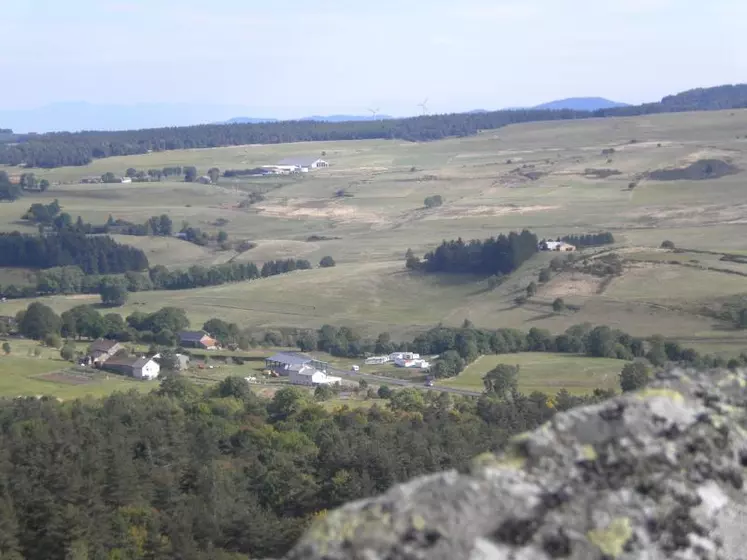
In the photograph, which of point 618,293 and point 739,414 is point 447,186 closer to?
point 618,293

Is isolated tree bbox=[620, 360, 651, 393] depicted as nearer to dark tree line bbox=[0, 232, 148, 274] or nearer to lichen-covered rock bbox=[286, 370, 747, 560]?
lichen-covered rock bbox=[286, 370, 747, 560]

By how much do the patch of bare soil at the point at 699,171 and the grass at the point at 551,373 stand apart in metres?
72.9

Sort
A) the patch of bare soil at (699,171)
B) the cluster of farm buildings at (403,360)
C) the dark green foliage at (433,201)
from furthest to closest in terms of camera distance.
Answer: the dark green foliage at (433,201), the patch of bare soil at (699,171), the cluster of farm buildings at (403,360)

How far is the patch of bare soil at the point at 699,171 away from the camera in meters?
126

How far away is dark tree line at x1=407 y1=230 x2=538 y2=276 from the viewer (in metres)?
85.8

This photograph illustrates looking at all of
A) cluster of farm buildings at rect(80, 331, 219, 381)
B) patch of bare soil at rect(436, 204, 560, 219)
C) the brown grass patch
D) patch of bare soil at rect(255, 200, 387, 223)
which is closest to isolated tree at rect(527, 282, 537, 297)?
cluster of farm buildings at rect(80, 331, 219, 381)

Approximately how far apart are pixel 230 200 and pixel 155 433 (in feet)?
360

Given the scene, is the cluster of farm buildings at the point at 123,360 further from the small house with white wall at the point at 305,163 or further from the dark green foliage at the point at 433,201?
the small house with white wall at the point at 305,163

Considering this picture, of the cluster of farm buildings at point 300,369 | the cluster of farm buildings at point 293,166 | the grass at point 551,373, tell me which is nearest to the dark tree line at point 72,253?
the cluster of farm buildings at point 300,369

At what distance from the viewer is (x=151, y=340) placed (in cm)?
7025

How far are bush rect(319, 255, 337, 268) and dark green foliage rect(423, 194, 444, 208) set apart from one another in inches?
1376

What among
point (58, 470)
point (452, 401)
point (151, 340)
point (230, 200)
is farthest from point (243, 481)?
point (230, 200)

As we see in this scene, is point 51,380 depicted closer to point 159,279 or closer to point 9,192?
point 159,279

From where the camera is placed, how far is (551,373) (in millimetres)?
53188
